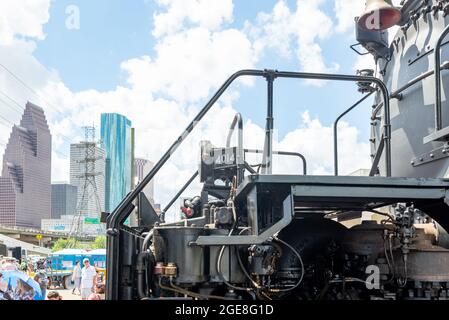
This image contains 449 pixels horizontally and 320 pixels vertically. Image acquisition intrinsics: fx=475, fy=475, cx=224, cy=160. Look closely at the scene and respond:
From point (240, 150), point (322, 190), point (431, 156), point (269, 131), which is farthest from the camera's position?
point (240, 150)

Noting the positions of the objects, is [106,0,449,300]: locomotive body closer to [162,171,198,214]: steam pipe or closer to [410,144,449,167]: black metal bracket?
[410,144,449,167]: black metal bracket

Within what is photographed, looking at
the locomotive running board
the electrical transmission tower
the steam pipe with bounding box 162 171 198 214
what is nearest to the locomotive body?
the locomotive running board

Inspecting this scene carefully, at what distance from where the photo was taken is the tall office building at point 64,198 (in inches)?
1720

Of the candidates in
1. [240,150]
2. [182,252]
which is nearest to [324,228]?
[240,150]

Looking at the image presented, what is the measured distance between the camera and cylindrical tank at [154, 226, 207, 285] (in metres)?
A: 3.88

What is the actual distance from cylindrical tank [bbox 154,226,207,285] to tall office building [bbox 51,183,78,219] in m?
40.8

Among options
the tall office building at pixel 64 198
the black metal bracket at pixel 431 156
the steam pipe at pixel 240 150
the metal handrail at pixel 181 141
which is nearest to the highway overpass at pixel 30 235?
the tall office building at pixel 64 198

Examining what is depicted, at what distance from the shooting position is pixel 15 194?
56.2 metres

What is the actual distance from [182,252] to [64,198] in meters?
45.7

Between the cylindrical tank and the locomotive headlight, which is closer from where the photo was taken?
the cylindrical tank

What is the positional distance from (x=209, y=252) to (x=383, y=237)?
67.4 inches

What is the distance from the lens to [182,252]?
3.89m

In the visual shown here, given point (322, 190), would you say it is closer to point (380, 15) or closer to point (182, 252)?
point (182, 252)
